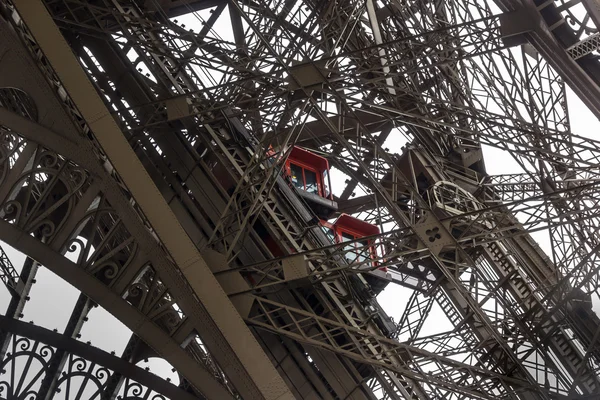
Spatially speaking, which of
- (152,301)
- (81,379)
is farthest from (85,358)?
(152,301)

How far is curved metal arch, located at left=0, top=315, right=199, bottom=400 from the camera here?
13.1 metres

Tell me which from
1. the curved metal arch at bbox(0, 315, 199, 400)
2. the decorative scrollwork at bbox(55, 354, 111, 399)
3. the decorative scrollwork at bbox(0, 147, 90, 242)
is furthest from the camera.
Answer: the curved metal arch at bbox(0, 315, 199, 400)

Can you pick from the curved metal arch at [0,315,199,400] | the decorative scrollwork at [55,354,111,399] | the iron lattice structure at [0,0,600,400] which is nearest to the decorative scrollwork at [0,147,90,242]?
the iron lattice structure at [0,0,600,400]

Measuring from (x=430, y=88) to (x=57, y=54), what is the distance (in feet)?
32.8

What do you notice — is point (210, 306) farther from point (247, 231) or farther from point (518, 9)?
point (518, 9)

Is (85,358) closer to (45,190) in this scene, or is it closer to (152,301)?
(152,301)

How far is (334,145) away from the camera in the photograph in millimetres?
21891

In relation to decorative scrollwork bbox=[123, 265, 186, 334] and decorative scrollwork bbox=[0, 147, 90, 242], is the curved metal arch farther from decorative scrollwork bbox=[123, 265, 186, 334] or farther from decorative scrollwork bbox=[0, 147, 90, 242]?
decorative scrollwork bbox=[0, 147, 90, 242]

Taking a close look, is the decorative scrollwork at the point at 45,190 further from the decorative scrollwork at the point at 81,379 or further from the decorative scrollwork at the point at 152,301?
the decorative scrollwork at the point at 81,379

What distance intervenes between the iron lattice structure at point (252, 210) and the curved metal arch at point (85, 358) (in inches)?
1.0

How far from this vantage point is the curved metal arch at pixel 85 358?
42.9 ft

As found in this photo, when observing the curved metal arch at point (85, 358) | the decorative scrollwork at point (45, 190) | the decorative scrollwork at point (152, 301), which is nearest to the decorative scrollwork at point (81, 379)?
the curved metal arch at point (85, 358)

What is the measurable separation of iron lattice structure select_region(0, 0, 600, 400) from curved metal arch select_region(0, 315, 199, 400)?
0.03 m

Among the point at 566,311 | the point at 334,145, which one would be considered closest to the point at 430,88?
the point at 334,145
